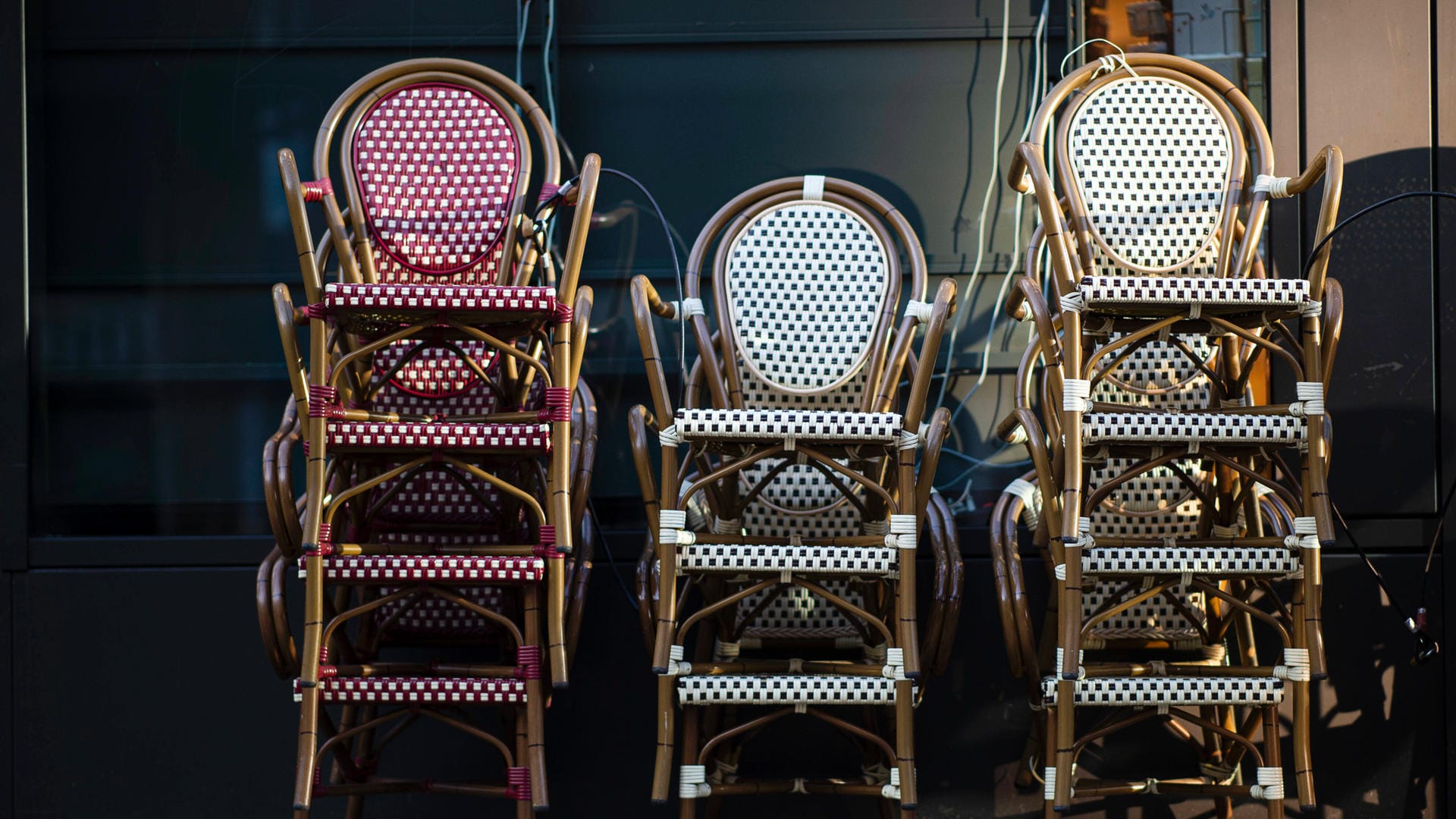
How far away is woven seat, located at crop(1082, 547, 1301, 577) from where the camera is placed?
2553 mm

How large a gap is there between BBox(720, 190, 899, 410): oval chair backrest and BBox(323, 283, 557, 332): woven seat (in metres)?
0.57

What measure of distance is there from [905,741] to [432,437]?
41.8 inches

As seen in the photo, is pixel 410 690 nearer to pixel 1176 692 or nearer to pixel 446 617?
pixel 446 617

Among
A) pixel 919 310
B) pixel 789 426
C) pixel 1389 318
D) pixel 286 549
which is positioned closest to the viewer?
pixel 789 426

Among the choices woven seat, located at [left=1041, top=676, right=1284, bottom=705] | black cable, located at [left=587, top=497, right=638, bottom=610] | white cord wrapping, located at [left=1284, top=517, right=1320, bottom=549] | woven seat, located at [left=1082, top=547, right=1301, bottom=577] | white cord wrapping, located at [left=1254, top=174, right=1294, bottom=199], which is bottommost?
woven seat, located at [left=1041, top=676, right=1284, bottom=705]

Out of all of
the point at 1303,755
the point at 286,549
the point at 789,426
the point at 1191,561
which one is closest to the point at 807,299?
the point at 789,426

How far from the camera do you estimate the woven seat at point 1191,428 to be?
2.50m

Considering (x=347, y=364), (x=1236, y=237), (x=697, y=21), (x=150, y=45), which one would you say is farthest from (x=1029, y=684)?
(x=150, y=45)

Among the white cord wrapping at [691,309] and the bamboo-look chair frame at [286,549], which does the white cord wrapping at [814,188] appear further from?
the bamboo-look chair frame at [286,549]

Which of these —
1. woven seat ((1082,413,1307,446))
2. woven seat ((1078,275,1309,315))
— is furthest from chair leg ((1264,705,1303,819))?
woven seat ((1078,275,1309,315))

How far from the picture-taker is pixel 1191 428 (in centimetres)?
250

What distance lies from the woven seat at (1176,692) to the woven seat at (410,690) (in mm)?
1124

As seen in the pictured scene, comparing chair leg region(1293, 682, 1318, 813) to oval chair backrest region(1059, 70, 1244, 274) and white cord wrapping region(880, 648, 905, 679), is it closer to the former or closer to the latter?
white cord wrapping region(880, 648, 905, 679)

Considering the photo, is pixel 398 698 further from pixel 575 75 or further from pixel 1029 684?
pixel 575 75
